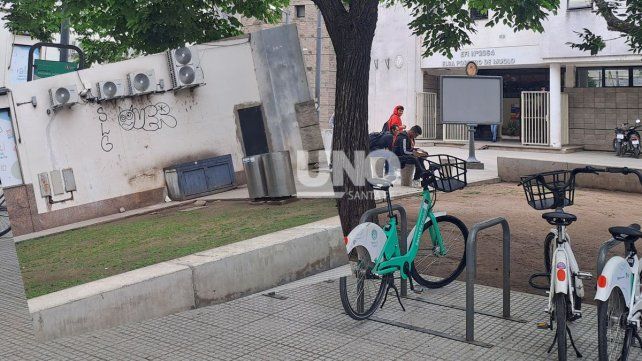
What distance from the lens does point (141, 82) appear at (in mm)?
2668

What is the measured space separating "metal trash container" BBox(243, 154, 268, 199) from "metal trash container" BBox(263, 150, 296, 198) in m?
0.03

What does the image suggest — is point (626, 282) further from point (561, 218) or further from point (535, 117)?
point (535, 117)

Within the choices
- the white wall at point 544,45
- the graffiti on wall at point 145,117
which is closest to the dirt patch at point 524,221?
the graffiti on wall at point 145,117

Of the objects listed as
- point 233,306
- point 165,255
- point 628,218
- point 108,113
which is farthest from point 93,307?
point 628,218

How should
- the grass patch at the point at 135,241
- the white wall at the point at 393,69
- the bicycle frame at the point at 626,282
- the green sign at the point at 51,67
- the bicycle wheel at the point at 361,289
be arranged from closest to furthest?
the green sign at the point at 51,67
the grass patch at the point at 135,241
the bicycle frame at the point at 626,282
the bicycle wheel at the point at 361,289
the white wall at the point at 393,69

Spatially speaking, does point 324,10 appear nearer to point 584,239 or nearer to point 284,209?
point 284,209

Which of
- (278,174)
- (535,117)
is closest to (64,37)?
(278,174)

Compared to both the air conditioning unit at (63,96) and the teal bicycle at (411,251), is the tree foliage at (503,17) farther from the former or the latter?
the air conditioning unit at (63,96)

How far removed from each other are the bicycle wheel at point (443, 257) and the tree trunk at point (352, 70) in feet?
2.36

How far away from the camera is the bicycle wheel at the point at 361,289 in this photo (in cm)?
522

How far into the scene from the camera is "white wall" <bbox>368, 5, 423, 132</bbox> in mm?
23297

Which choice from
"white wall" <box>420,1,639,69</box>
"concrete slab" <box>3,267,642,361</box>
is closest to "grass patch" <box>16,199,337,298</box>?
"concrete slab" <box>3,267,642,361</box>

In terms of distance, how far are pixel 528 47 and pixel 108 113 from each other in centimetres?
1964

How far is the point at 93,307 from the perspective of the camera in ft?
9.43
